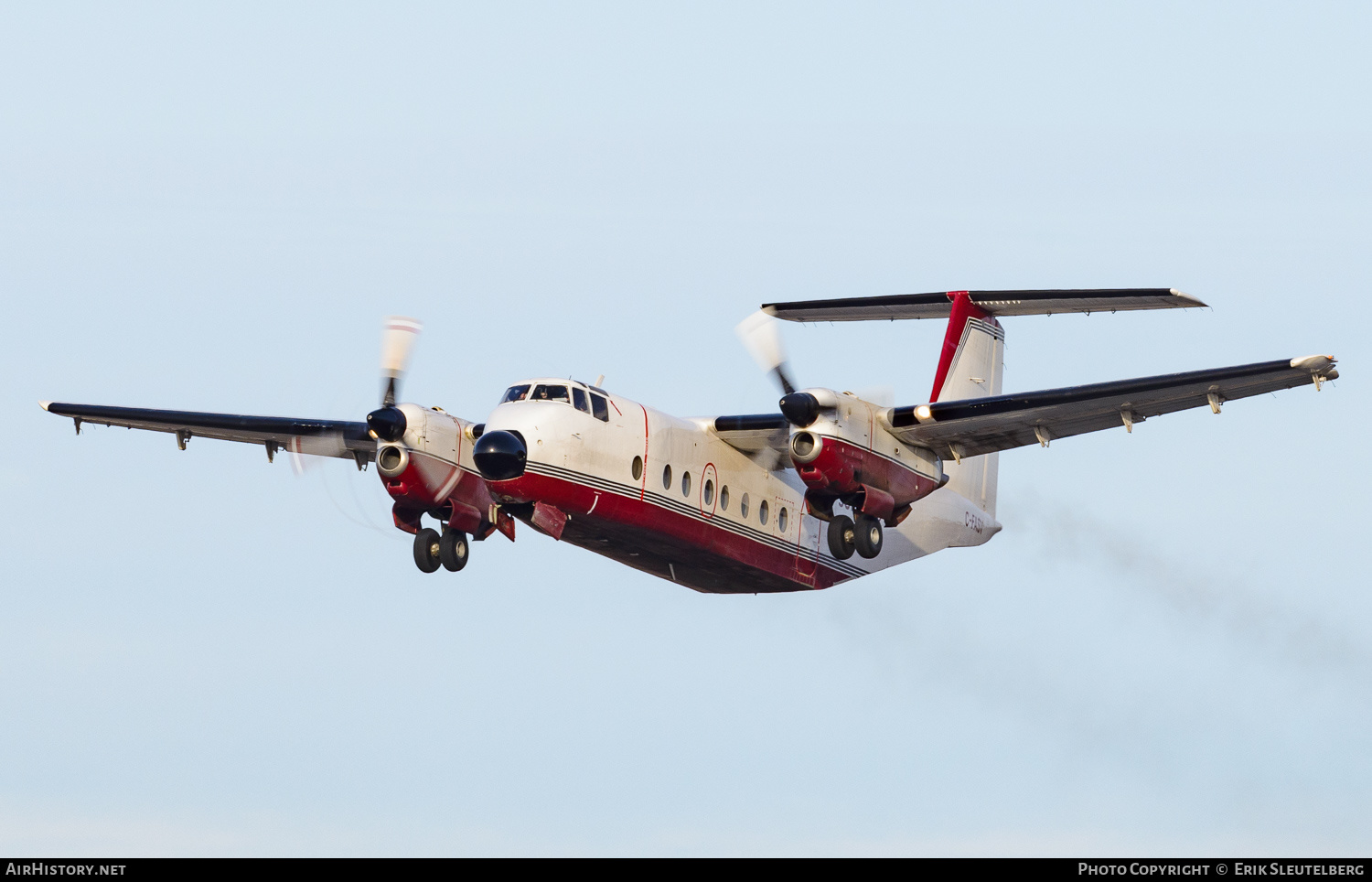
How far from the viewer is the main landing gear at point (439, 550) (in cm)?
2423

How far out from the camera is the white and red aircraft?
72.8ft

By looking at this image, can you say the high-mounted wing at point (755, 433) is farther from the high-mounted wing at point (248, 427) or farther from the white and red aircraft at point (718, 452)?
the high-mounted wing at point (248, 427)

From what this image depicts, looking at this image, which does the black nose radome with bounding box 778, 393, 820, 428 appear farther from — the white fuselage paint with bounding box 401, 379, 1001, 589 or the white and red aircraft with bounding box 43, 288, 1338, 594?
the white fuselage paint with bounding box 401, 379, 1001, 589

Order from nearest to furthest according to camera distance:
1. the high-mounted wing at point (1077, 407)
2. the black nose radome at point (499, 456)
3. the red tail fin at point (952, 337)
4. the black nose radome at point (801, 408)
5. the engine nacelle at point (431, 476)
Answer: the black nose radome at point (499, 456), the high-mounted wing at point (1077, 407), the black nose radome at point (801, 408), the engine nacelle at point (431, 476), the red tail fin at point (952, 337)

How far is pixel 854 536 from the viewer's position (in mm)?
24312

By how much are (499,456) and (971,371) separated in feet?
34.3

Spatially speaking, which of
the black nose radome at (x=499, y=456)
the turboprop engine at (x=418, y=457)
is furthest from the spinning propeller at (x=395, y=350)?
the black nose radome at (x=499, y=456)

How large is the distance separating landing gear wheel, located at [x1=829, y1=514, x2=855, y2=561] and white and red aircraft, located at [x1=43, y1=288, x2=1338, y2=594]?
0.06 feet

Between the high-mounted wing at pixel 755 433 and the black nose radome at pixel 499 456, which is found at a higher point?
the high-mounted wing at pixel 755 433

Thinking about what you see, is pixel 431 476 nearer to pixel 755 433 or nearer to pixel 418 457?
pixel 418 457

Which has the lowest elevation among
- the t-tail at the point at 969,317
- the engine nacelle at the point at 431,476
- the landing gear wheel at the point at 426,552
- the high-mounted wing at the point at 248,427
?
the landing gear wheel at the point at 426,552

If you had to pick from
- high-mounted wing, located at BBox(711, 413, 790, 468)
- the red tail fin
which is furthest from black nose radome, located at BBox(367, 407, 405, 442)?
the red tail fin
